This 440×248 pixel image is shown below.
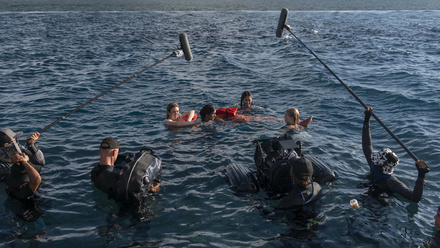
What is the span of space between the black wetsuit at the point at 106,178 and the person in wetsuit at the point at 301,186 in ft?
9.57

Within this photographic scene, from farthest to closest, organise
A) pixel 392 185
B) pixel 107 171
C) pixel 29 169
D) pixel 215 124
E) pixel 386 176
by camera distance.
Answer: pixel 215 124
pixel 386 176
pixel 392 185
pixel 107 171
pixel 29 169

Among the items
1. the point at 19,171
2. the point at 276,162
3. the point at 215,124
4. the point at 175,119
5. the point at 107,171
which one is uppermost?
the point at 276,162

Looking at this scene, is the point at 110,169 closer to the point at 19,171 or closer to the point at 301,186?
the point at 19,171

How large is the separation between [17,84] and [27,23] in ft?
66.1

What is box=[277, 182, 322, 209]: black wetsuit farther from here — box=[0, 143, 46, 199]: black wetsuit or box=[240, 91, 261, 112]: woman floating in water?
box=[240, 91, 261, 112]: woman floating in water

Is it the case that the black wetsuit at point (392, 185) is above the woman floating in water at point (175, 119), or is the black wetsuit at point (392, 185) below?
above

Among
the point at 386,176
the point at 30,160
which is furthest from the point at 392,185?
the point at 30,160

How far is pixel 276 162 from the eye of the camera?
6562 millimetres

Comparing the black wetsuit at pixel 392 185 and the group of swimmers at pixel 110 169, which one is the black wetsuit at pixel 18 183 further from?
the black wetsuit at pixel 392 185

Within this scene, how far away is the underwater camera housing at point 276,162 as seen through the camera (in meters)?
6.45

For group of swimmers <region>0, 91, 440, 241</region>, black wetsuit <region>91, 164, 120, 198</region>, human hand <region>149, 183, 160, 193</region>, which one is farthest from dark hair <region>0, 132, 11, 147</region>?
human hand <region>149, 183, 160, 193</region>

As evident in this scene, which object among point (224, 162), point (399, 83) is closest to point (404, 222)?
point (224, 162)

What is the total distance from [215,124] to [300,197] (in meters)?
5.56

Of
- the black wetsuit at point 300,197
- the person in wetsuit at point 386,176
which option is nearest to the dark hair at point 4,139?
the black wetsuit at point 300,197
